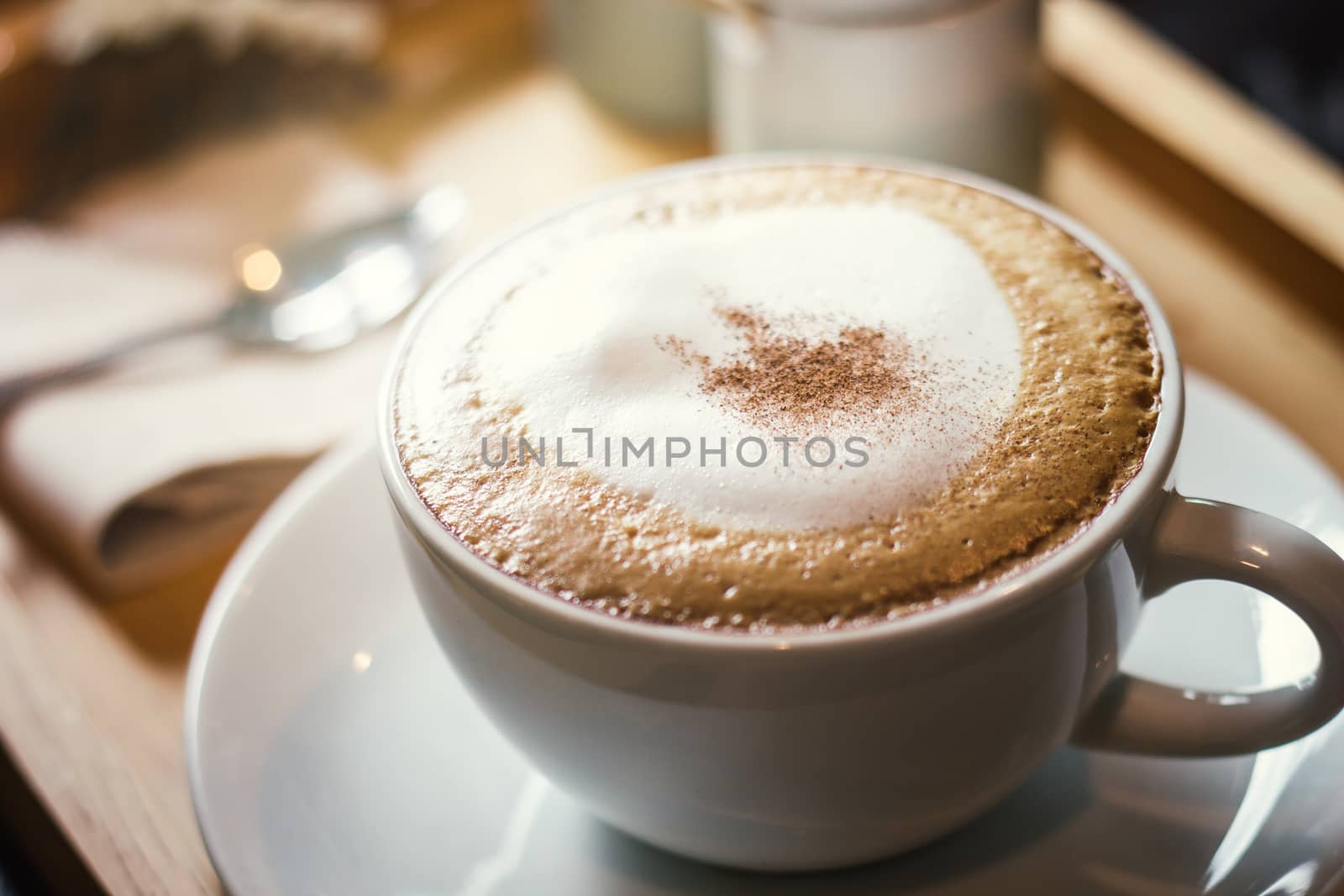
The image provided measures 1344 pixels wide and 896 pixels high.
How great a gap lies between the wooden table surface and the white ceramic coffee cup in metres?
0.24

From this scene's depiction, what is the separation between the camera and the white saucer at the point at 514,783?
0.52m

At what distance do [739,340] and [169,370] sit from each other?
54 cm

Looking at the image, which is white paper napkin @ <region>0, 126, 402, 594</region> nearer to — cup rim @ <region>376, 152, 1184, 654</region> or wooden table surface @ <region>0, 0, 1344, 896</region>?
wooden table surface @ <region>0, 0, 1344, 896</region>

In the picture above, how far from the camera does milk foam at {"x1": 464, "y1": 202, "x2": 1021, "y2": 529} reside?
476 millimetres

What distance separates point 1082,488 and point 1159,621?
21 cm

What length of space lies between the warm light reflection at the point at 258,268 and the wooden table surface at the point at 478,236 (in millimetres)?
179

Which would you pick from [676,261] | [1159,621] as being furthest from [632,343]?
[1159,621]

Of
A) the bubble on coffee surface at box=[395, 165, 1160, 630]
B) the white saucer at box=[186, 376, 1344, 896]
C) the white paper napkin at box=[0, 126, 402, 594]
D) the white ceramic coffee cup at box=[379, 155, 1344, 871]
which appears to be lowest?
the white paper napkin at box=[0, 126, 402, 594]

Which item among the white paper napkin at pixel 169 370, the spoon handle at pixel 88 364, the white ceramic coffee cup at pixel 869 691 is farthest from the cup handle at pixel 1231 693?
the spoon handle at pixel 88 364

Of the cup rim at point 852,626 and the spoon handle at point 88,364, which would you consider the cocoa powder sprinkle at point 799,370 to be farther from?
the spoon handle at point 88,364

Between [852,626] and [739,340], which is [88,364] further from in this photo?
[852,626]

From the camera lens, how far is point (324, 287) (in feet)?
3.23

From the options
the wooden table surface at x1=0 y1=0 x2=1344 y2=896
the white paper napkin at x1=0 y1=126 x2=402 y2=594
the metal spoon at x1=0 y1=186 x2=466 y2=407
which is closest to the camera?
the wooden table surface at x1=0 y1=0 x2=1344 y2=896

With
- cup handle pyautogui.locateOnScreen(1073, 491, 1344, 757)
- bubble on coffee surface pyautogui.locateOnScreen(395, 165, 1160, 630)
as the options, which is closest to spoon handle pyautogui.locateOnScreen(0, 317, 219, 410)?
bubble on coffee surface pyautogui.locateOnScreen(395, 165, 1160, 630)
